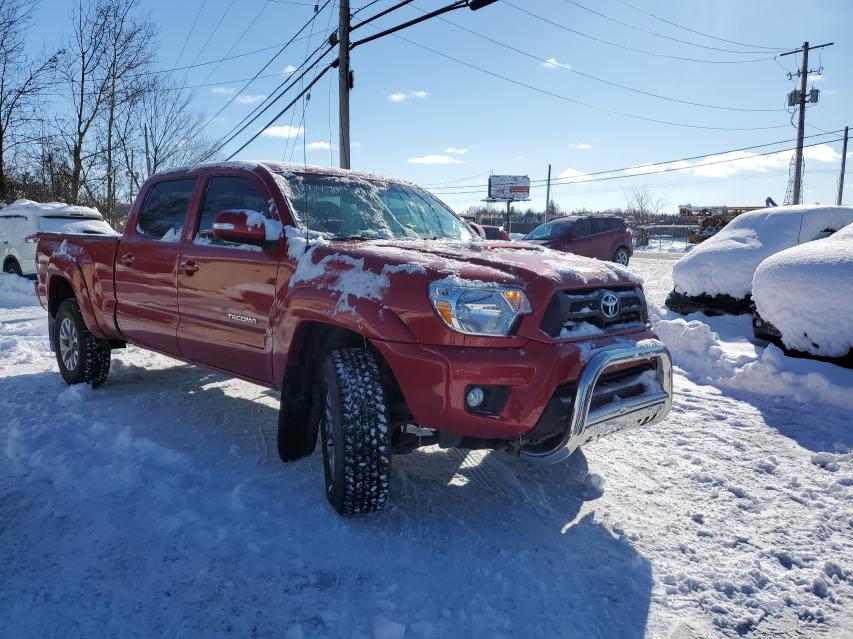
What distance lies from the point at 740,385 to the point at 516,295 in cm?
350

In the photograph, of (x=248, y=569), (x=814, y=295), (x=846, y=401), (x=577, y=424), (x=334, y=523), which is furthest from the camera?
(x=814, y=295)

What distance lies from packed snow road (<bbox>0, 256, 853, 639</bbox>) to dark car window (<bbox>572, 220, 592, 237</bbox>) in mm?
11648

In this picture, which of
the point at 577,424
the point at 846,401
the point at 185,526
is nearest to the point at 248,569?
the point at 185,526

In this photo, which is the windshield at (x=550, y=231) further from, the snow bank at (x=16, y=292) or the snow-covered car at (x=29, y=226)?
the snow bank at (x=16, y=292)

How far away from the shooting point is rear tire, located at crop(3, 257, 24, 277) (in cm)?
1241

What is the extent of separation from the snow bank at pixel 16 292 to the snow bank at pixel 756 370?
11033 millimetres

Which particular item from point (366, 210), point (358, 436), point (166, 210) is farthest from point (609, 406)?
point (166, 210)

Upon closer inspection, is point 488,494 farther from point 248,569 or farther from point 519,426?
point 248,569

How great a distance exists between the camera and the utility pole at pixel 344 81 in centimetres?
1347

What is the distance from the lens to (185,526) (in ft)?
8.86

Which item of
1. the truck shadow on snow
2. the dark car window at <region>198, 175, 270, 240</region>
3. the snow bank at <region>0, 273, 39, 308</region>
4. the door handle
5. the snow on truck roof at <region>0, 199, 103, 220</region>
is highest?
the snow on truck roof at <region>0, 199, 103, 220</region>

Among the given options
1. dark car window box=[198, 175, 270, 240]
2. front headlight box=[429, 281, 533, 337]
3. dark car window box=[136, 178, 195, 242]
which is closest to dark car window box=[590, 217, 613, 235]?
dark car window box=[136, 178, 195, 242]

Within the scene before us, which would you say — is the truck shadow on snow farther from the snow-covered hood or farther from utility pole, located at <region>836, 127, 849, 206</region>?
utility pole, located at <region>836, 127, 849, 206</region>

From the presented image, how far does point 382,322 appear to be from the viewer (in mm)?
2629
